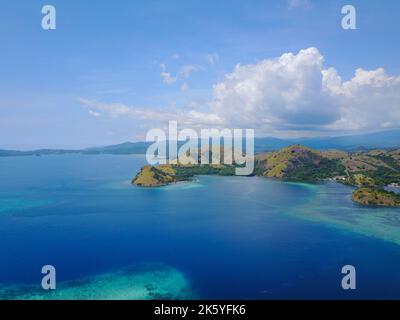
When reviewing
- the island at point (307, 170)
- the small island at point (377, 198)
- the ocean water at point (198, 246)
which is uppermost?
the island at point (307, 170)

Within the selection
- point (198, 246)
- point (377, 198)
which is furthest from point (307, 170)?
point (198, 246)

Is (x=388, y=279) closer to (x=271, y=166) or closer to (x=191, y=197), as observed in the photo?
(x=191, y=197)

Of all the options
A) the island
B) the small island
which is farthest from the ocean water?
the island

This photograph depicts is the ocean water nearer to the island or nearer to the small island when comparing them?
the small island

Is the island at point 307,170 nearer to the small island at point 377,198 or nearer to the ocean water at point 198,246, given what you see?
the small island at point 377,198

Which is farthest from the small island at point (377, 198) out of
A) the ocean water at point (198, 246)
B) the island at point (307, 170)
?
the island at point (307, 170)

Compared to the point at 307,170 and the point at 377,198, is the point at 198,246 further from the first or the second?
the point at 307,170
